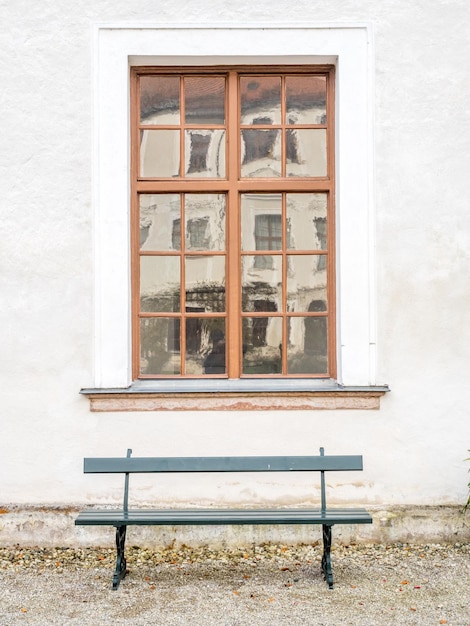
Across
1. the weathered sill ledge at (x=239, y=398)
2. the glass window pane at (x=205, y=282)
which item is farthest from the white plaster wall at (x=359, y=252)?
the glass window pane at (x=205, y=282)

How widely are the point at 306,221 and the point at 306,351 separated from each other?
951mm

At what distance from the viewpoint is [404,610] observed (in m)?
3.59

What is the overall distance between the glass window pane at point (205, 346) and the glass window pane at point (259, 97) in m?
1.50

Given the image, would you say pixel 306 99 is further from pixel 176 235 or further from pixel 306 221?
pixel 176 235

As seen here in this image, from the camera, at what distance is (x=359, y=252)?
15.3ft

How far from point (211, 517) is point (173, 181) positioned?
7.77 ft

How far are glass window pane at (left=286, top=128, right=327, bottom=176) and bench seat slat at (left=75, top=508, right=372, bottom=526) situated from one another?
241 cm

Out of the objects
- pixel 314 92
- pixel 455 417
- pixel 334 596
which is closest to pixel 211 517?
pixel 334 596

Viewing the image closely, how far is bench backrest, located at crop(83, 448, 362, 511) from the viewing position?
4.07m

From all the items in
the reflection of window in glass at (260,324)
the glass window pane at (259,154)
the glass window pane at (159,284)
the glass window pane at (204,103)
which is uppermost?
the glass window pane at (204,103)

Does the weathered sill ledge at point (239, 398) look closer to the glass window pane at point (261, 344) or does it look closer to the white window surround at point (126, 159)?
the white window surround at point (126, 159)

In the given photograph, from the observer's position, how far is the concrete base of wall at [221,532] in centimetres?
456

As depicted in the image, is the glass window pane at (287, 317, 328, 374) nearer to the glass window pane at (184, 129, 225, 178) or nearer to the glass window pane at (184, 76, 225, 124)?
the glass window pane at (184, 129, 225, 178)

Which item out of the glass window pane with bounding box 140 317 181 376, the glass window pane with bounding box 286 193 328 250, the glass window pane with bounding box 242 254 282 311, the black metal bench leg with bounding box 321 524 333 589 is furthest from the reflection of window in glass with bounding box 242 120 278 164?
the black metal bench leg with bounding box 321 524 333 589
